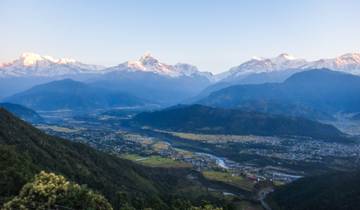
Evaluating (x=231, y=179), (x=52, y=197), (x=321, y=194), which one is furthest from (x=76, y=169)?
(x=231, y=179)

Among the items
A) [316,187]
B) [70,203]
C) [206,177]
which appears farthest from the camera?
[206,177]

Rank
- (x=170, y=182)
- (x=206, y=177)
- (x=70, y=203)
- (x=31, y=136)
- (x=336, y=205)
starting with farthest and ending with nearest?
(x=206, y=177) < (x=170, y=182) < (x=31, y=136) < (x=336, y=205) < (x=70, y=203)

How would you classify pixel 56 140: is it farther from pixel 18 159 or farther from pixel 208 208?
pixel 208 208

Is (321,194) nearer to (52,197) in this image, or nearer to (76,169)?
(76,169)

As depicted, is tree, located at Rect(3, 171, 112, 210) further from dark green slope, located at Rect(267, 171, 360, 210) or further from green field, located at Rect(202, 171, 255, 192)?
green field, located at Rect(202, 171, 255, 192)

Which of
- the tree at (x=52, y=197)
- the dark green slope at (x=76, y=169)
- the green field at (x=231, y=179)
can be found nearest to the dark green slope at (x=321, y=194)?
the green field at (x=231, y=179)

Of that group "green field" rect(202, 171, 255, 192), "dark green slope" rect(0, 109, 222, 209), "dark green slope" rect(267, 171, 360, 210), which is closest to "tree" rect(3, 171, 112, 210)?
"dark green slope" rect(0, 109, 222, 209)

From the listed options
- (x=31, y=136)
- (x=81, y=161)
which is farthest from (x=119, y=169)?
(x=31, y=136)
